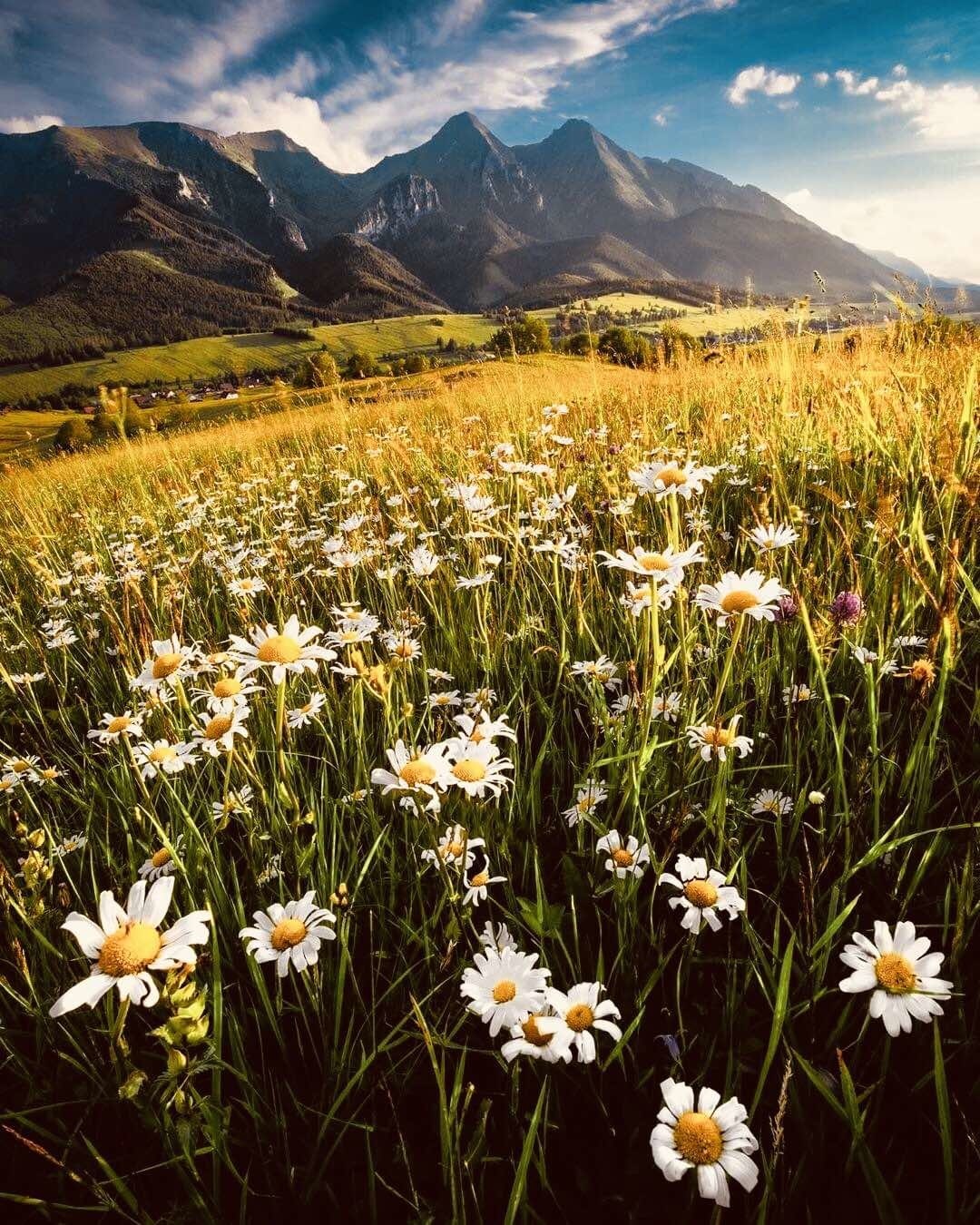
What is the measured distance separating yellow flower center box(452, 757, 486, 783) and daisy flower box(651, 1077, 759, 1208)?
0.60 metres

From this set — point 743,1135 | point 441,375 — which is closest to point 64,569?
point 743,1135

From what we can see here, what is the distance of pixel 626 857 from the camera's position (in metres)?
1.25

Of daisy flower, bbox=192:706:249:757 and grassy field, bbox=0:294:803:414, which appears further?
grassy field, bbox=0:294:803:414

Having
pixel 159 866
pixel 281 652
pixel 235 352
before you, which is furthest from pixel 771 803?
pixel 235 352

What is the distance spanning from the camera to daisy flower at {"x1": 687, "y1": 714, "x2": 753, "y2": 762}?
1327 millimetres

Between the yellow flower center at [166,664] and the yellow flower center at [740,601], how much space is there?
1.35m

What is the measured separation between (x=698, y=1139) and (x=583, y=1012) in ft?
0.71

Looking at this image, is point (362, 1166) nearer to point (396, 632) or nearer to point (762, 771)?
→ point (762, 771)

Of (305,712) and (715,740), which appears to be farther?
(305,712)

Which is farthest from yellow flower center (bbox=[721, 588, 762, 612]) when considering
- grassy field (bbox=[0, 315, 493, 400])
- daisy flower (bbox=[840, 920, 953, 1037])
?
grassy field (bbox=[0, 315, 493, 400])

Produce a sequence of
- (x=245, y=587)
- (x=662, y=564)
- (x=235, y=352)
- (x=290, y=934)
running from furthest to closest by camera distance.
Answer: (x=235, y=352) < (x=245, y=587) < (x=662, y=564) < (x=290, y=934)

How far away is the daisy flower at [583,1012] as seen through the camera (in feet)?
3.03

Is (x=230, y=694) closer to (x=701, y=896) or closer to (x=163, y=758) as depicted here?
(x=163, y=758)

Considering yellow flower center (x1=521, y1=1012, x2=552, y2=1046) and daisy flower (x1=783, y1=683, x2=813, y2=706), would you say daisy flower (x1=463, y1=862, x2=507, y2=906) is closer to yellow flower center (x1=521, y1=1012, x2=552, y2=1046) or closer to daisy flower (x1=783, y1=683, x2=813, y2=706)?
yellow flower center (x1=521, y1=1012, x2=552, y2=1046)
